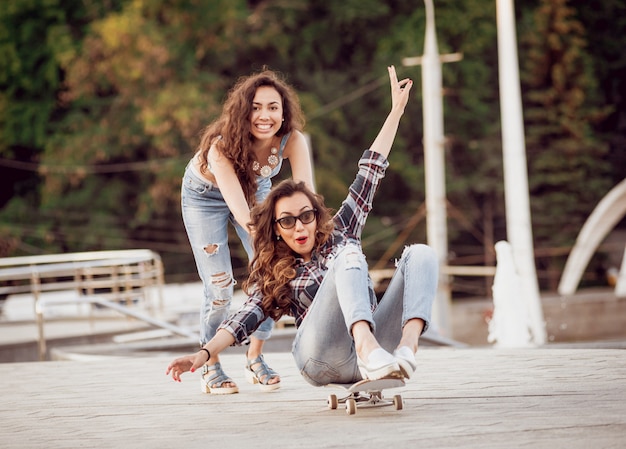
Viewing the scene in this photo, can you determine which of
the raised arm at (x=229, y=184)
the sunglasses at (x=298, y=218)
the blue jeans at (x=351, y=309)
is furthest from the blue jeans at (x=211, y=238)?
the blue jeans at (x=351, y=309)

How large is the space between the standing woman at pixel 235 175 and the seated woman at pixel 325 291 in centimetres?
49

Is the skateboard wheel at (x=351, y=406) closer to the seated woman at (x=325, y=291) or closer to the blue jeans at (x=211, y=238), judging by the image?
the seated woman at (x=325, y=291)

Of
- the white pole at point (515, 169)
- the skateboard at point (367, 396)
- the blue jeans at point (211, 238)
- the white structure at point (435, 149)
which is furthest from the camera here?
the white structure at point (435, 149)

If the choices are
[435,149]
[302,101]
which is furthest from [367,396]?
[302,101]

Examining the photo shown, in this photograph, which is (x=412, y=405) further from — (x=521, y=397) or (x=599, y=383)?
(x=599, y=383)

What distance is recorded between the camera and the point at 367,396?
509 cm

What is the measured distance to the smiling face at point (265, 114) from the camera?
18.4 ft

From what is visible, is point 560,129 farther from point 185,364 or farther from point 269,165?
point 185,364

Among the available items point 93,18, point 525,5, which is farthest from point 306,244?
point 525,5

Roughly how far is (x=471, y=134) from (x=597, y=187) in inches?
185

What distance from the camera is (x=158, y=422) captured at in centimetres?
502

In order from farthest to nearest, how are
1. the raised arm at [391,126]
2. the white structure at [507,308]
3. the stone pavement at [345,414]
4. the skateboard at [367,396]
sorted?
the white structure at [507,308], the raised arm at [391,126], the skateboard at [367,396], the stone pavement at [345,414]

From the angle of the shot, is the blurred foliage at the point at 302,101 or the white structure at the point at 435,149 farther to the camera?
the blurred foliage at the point at 302,101

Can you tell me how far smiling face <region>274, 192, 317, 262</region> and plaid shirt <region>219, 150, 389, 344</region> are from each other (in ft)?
0.23
